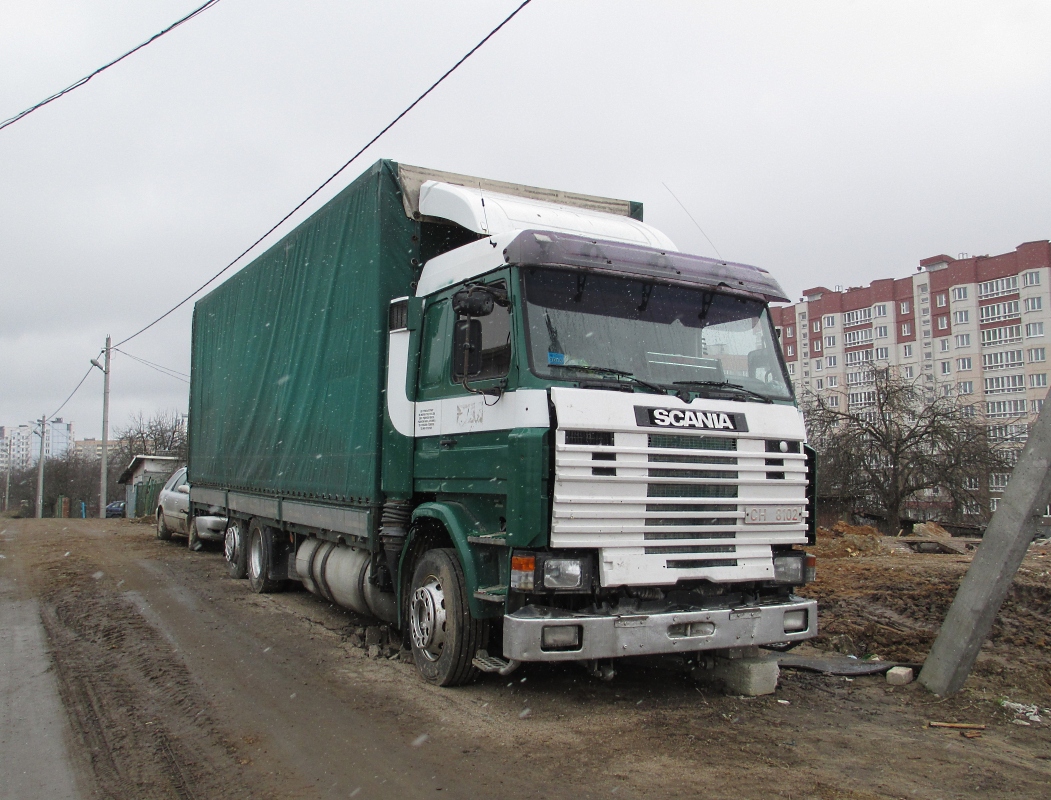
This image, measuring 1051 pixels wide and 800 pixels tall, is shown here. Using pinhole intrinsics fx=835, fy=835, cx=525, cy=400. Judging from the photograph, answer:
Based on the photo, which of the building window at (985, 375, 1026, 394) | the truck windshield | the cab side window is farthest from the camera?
the building window at (985, 375, 1026, 394)

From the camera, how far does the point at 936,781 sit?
4.18 metres

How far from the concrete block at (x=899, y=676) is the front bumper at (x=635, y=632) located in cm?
127

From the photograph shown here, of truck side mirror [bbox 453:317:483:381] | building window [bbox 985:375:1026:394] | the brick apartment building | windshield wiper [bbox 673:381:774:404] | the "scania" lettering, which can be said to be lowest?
the "scania" lettering

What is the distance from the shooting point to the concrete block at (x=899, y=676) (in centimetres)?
602

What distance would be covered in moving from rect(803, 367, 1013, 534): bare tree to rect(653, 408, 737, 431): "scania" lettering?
3087cm

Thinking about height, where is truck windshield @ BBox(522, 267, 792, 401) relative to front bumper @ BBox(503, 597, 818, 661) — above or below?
above

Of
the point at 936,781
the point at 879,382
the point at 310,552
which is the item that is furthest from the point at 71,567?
the point at 879,382

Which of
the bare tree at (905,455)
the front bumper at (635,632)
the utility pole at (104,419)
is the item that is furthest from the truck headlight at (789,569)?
the utility pole at (104,419)

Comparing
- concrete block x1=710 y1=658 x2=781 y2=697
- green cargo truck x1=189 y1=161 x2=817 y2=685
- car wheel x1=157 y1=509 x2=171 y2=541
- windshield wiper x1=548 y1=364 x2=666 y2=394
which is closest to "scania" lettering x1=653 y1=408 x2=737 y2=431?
green cargo truck x1=189 y1=161 x2=817 y2=685

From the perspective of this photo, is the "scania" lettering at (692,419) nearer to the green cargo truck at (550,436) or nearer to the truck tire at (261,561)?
the green cargo truck at (550,436)

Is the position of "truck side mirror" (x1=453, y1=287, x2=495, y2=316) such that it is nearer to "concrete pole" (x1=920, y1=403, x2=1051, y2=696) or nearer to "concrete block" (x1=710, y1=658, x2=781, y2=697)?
"concrete block" (x1=710, y1=658, x2=781, y2=697)

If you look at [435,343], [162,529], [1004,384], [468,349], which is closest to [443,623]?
[468,349]

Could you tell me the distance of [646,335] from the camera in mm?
5668

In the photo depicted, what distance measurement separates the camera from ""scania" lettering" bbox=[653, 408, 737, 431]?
525 cm
